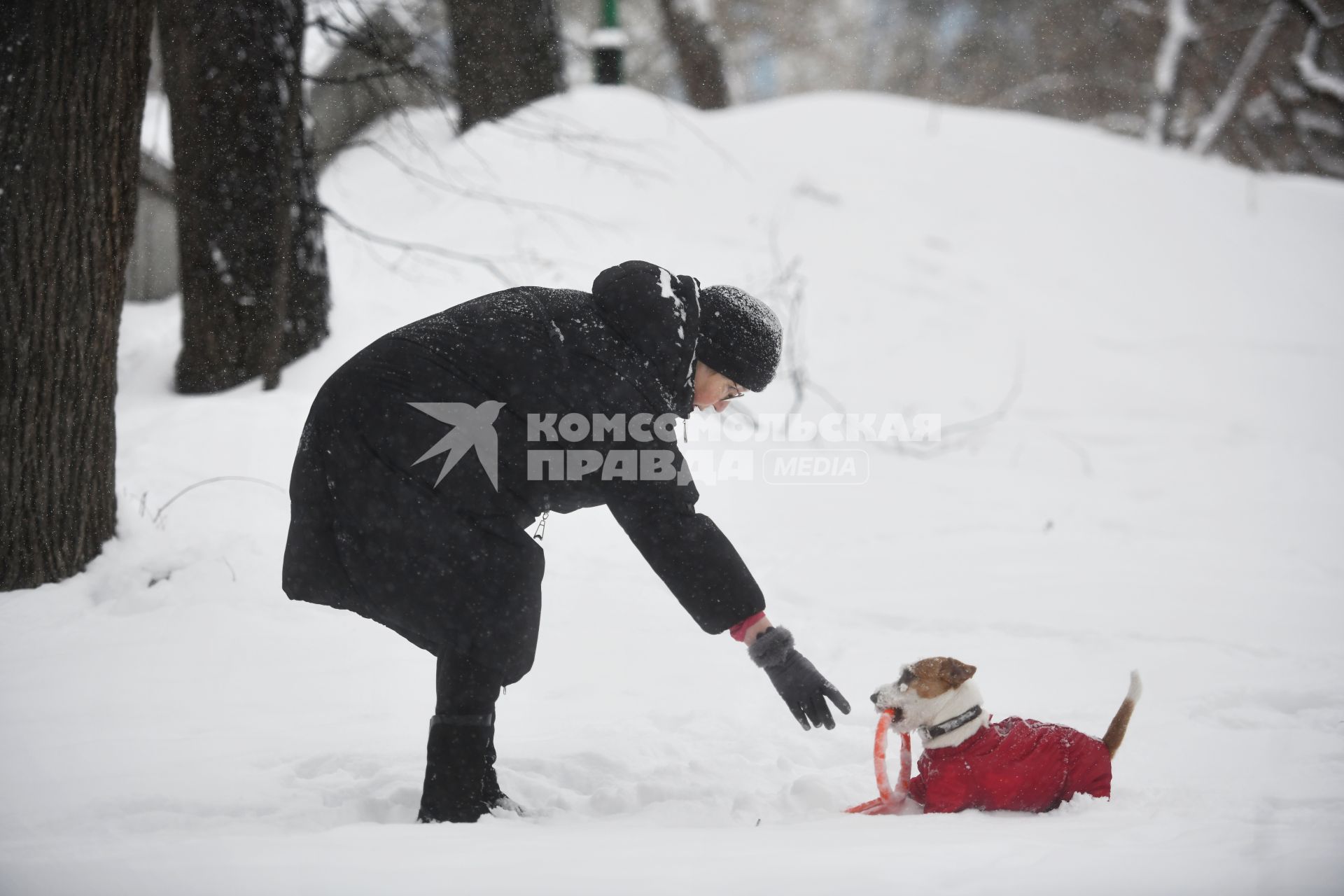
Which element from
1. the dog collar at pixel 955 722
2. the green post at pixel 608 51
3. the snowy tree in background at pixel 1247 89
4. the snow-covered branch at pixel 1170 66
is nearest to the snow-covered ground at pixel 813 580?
the dog collar at pixel 955 722

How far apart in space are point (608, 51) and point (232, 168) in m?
5.55

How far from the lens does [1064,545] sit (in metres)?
4.99

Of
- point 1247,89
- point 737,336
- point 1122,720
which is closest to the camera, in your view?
point 737,336

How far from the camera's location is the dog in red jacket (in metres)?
2.37

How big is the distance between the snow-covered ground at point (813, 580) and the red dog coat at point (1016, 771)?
9cm

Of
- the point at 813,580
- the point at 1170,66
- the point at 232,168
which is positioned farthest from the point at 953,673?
the point at 1170,66

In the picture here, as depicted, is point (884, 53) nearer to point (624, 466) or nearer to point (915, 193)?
point (915, 193)

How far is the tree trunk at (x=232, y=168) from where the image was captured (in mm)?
4949

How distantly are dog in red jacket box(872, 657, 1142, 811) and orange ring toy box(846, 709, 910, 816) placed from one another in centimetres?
3

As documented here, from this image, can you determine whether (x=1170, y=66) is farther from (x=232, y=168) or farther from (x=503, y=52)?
(x=232, y=168)

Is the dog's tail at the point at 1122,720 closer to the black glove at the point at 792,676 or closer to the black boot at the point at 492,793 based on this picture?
the black glove at the point at 792,676

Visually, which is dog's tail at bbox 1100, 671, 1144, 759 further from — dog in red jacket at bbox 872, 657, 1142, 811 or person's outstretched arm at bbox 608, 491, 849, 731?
person's outstretched arm at bbox 608, 491, 849, 731

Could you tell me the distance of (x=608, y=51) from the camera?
959cm

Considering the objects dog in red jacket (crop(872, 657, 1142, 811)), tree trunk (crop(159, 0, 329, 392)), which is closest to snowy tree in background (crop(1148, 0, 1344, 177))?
tree trunk (crop(159, 0, 329, 392))
